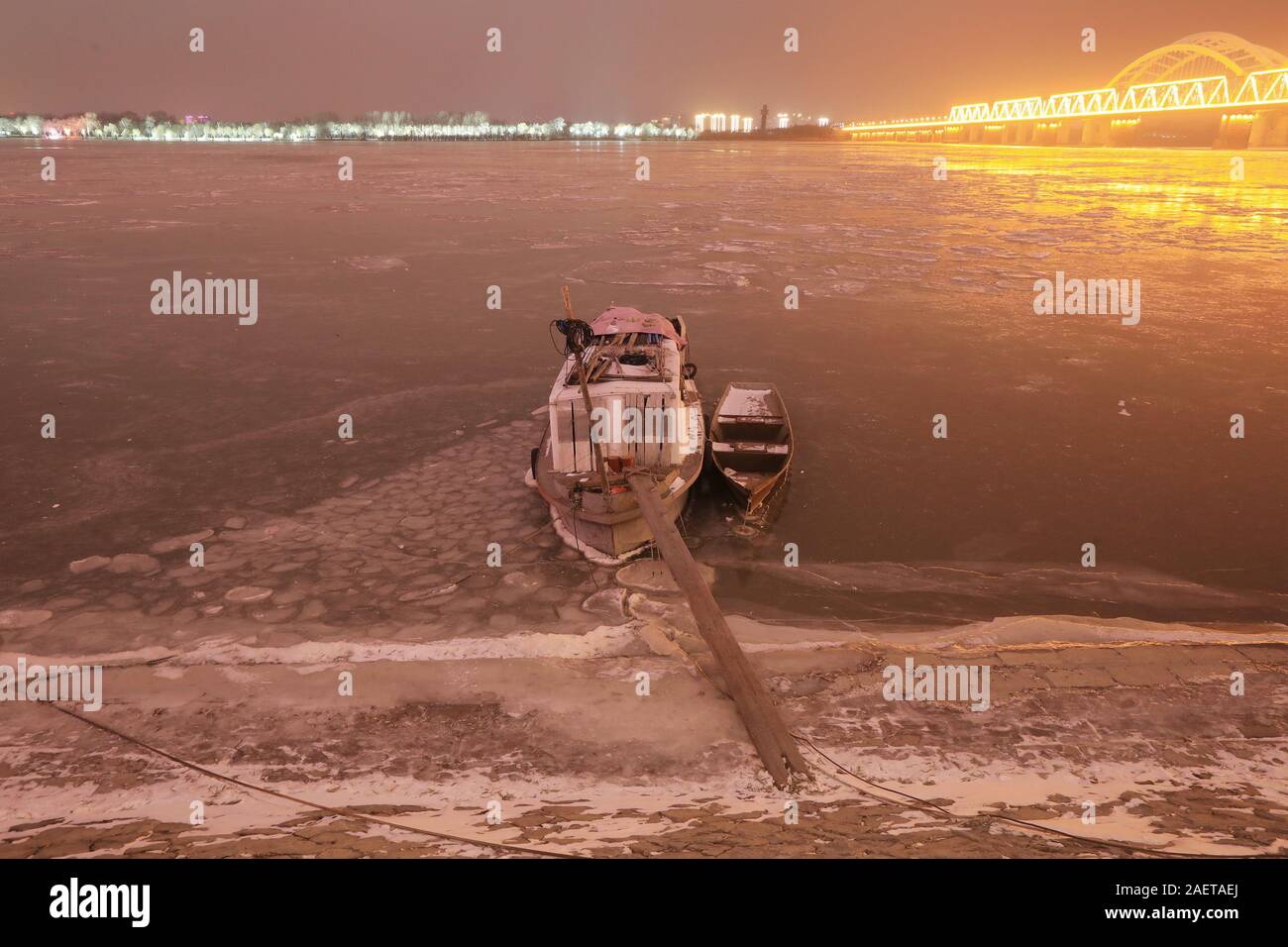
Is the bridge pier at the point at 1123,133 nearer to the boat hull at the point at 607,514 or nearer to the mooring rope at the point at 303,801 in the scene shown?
the boat hull at the point at 607,514

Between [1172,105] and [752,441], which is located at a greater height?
[1172,105]

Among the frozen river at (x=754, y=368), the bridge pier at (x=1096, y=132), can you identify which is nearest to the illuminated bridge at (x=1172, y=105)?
the bridge pier at (x=1096, y=132)

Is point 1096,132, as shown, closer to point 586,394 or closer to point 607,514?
point 586,394

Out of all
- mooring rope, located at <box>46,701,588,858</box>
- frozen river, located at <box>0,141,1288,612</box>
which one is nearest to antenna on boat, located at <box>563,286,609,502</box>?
frozen river, located at <box>0,141,1288,612</box>

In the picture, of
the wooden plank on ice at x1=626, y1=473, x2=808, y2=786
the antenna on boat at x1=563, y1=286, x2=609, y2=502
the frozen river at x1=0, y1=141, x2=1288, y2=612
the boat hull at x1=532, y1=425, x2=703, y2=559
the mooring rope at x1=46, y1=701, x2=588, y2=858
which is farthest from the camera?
the frozen river at x1=0, y1=141, x2=1288, y2=612

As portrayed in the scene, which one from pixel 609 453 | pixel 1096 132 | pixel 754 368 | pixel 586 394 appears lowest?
pixel 609 453

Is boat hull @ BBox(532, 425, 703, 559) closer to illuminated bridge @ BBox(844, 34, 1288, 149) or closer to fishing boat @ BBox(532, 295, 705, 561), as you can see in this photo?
fishing boat @ BBox(532, 295, 705, 561)

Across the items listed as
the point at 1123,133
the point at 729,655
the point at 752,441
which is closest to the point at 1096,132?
the point at 1123,133
